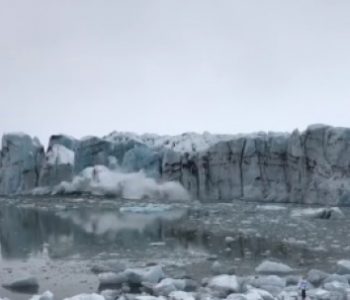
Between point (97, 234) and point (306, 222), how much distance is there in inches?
177

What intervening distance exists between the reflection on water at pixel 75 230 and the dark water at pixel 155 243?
0.01m

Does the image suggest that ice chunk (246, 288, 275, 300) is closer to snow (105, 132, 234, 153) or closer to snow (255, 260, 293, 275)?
snow (255, 260, 293, 275)

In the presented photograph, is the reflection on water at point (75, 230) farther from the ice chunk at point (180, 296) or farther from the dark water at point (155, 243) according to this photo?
the ice chunk at point (180, 296)

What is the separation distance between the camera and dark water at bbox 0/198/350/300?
6.56m

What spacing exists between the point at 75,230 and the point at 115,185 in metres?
11.5

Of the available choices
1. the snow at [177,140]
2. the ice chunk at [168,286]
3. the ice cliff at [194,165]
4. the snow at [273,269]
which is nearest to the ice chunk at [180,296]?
the ice chunk at [168,286]

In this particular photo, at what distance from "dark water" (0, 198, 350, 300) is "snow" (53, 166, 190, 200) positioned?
23.5 feet

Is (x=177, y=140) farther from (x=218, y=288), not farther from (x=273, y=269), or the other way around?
(x=218, y=288)

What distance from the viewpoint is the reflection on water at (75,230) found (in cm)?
837

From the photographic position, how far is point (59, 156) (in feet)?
74.7

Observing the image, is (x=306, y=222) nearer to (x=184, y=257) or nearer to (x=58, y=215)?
(x=184, y=257)

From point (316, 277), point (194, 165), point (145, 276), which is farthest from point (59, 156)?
point (316, 277)

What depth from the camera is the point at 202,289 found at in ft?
17.7

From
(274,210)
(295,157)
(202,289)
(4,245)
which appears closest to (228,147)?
(295,157)
